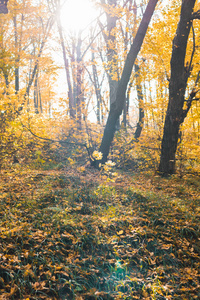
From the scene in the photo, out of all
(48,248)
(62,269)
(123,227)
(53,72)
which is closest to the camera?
(62,269)

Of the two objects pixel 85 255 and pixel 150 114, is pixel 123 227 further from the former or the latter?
pixel 150 114

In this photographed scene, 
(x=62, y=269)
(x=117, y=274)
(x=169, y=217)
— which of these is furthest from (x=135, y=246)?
(x=62, y=269)

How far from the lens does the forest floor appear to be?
228 cm

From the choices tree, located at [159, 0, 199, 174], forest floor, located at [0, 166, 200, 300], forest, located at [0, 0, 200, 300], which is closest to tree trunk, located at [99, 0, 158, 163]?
forest, located at [0, 0, 200, 300]

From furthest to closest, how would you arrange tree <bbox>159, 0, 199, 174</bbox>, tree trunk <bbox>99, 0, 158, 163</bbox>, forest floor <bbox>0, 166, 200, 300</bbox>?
tree trunk <bbox>99, 0, 158, 163</bbox>
tree <bbox>159, 0, 199, 174</bbox>
forest floor <bbox>0, 166, 200, 300</bbox>

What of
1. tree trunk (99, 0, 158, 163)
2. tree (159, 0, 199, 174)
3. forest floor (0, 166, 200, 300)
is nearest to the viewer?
forest floor (0, 166, 200, 300)

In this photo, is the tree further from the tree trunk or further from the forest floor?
the forest floor

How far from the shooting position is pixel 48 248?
276cm

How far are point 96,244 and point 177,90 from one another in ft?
15.5

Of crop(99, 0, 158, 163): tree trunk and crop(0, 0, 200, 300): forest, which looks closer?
crop(0, 0, 200, 300): forest

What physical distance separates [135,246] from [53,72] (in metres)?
12.0

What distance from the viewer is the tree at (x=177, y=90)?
18.8 feet

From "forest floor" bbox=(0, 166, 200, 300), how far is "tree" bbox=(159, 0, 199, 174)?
1.68 metres

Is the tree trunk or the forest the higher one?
the tree trunk
